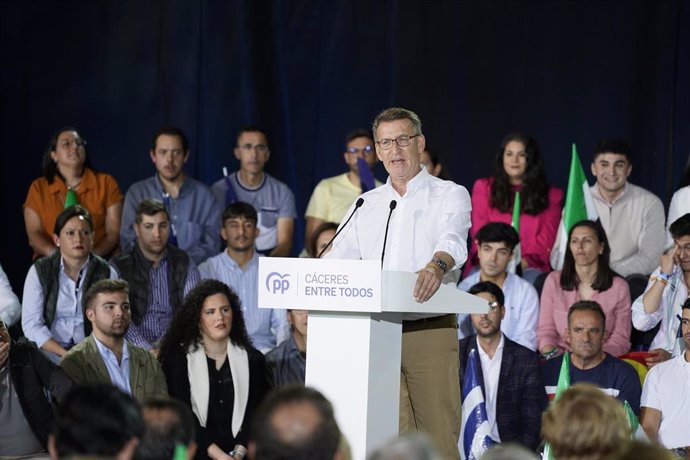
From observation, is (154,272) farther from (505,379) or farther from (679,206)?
(679,206)

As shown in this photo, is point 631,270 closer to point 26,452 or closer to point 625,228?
point 625,228

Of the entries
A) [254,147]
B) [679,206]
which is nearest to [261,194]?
[254,147]

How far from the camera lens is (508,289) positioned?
6.12 m

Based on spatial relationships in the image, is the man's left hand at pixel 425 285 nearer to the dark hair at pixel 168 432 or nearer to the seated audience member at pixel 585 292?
the dark hair at pixel 168 432

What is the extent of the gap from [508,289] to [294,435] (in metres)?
3.94

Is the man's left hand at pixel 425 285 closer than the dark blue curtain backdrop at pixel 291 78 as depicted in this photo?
Yes

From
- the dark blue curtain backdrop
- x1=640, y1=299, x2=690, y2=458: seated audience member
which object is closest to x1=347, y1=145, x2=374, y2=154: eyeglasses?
the dark blue curtain backdrop

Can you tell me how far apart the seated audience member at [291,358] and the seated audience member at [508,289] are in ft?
2.93

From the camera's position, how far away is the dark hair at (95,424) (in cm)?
236

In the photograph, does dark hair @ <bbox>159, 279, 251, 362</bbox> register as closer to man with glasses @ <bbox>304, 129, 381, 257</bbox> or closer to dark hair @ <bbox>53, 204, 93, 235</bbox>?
dark hair @ <bbox>53, 204, 93, 235</bbox>

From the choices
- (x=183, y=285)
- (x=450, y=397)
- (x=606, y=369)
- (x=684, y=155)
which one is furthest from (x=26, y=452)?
(x=684, y=155)

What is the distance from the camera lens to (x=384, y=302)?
3.50m

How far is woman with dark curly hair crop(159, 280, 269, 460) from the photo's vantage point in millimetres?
5230

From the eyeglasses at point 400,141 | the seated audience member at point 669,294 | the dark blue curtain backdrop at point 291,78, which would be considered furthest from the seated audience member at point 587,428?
the dark blue curtain backdrop at point 291,78
